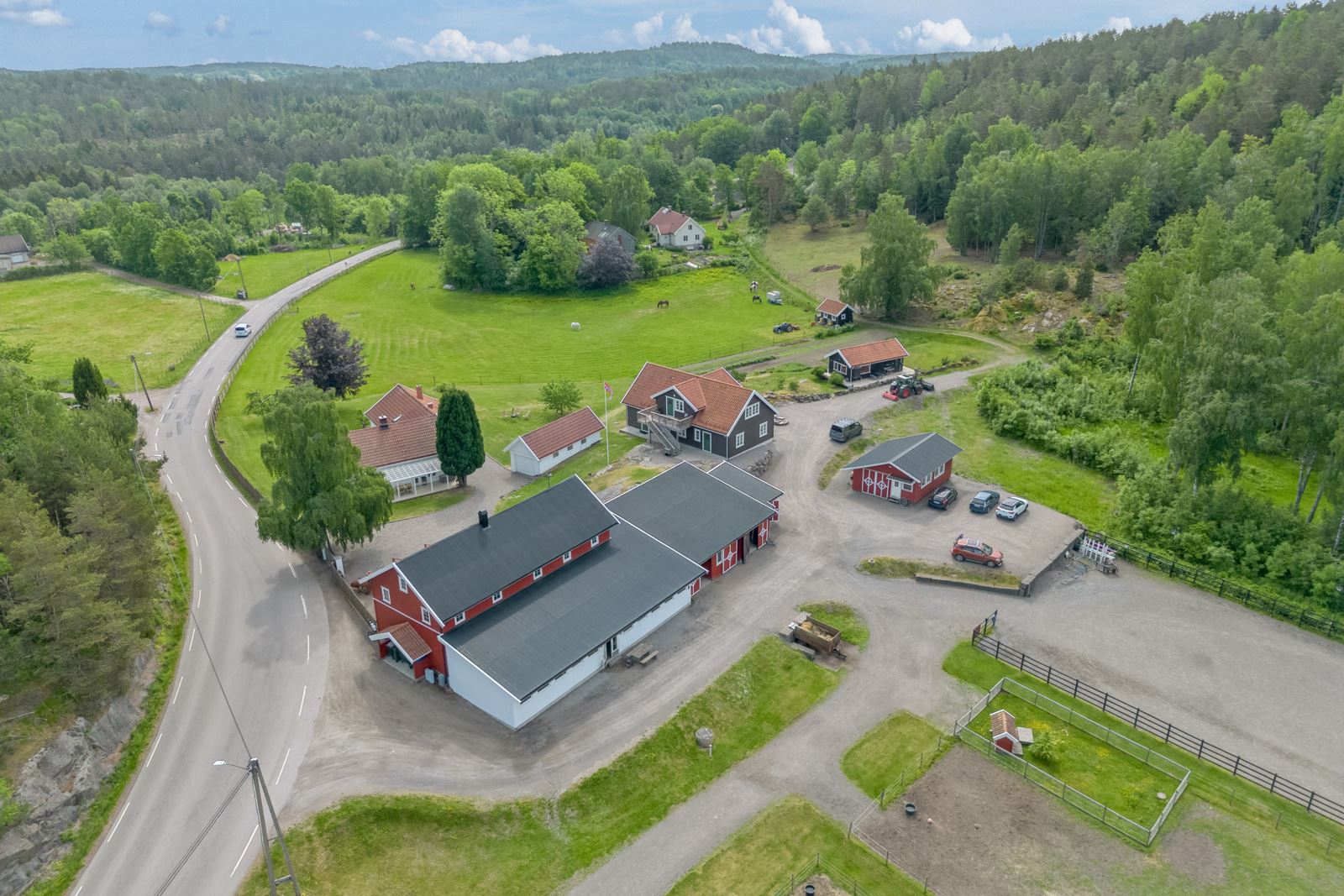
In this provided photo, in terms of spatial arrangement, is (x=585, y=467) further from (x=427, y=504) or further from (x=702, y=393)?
(x=427, y=504)

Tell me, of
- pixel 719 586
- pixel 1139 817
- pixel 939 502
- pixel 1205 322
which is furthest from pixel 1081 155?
pixel 1139 817

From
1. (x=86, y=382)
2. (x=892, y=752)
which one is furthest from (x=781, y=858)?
(x=86, y=382)

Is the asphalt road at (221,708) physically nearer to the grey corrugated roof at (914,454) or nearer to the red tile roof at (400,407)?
the red tile roof at (400,407)

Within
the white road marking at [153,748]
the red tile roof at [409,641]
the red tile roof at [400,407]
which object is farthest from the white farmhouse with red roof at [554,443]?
the white road marking at [153,748]

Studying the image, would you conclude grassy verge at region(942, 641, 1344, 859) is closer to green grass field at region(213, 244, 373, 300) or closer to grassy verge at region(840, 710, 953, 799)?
grassy verge at region(840, 710, 953, 799)

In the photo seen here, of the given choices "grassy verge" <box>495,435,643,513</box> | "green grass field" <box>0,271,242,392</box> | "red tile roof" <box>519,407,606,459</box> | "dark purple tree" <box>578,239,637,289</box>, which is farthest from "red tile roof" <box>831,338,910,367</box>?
"green grass field" <box>0,271,242,392</box>
